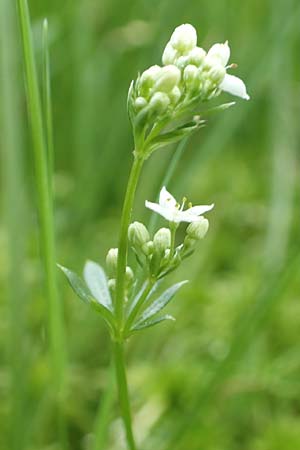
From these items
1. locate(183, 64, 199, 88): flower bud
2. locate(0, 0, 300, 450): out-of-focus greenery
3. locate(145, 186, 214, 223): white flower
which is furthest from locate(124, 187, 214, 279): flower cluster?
locate(0, 0, 300, 450): out-of-focus greenery

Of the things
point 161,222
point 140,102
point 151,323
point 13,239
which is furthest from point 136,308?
point 161,222

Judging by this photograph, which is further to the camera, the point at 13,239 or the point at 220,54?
the point at 13,239

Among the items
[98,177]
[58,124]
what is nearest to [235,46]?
[58,124]

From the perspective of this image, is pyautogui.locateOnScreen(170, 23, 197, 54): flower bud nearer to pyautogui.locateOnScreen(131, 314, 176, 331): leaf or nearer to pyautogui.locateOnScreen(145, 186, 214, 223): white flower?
pyautogui.locateOnScreen(145, 186, 214, 223): white flower

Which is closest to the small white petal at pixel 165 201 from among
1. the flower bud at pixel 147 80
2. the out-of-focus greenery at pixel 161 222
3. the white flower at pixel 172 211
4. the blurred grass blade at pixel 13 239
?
the white flower at pixel 172 211

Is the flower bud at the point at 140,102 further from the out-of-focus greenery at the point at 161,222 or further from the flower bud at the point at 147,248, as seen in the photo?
the out-of-focus greenery at the point at 161,222

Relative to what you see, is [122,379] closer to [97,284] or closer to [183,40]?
[97,284]
